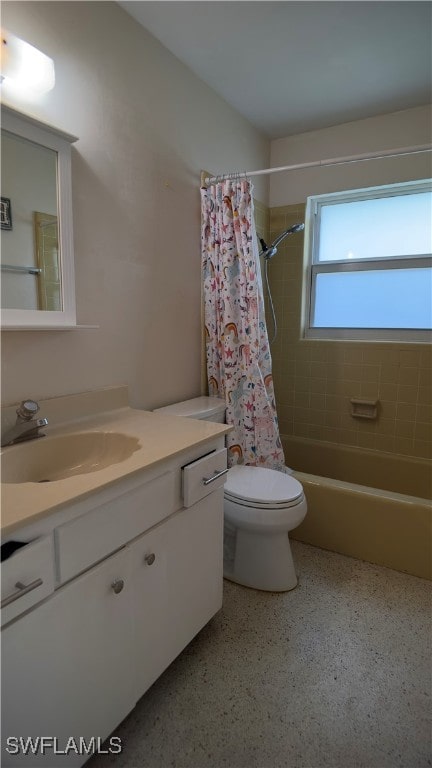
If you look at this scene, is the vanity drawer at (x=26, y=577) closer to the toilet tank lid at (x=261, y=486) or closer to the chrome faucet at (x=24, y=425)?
the chrome faucet at (x=24, y=425)

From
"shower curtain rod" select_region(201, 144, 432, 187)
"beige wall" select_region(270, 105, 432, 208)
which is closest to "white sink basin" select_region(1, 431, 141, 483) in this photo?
"shower curtain rod" select_region(201, 144, 432, 187)

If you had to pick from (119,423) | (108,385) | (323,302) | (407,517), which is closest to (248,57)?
(323,302)

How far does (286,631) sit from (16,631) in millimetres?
1134

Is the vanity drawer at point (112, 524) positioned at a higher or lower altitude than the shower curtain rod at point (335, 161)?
lower

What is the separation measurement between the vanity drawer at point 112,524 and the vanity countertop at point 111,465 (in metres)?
0.06

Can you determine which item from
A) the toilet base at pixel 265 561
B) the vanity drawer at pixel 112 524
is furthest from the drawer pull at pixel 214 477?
the toilet base at pixel 265 561

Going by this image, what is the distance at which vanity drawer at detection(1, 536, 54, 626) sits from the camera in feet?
2.48

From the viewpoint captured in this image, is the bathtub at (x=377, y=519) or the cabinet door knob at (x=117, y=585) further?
the bathtub at (x=377, y=519)

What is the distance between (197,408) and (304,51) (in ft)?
5.65

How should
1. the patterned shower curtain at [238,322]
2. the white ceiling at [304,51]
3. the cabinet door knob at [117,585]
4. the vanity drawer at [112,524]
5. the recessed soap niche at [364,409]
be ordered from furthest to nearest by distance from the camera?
1. the recessed soap niche at [364,409]
2. the patterned shower curtain at [238,322]
3. the white ceiling at [304,51]
4. the cabinet door knob at [117,585]
5. the vanity drawer at [112,524]

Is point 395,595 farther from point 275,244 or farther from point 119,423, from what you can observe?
point 275,244

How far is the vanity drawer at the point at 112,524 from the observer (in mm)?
876

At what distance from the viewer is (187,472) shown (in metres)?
1.22

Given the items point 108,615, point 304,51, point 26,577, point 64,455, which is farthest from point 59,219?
point 304,51
